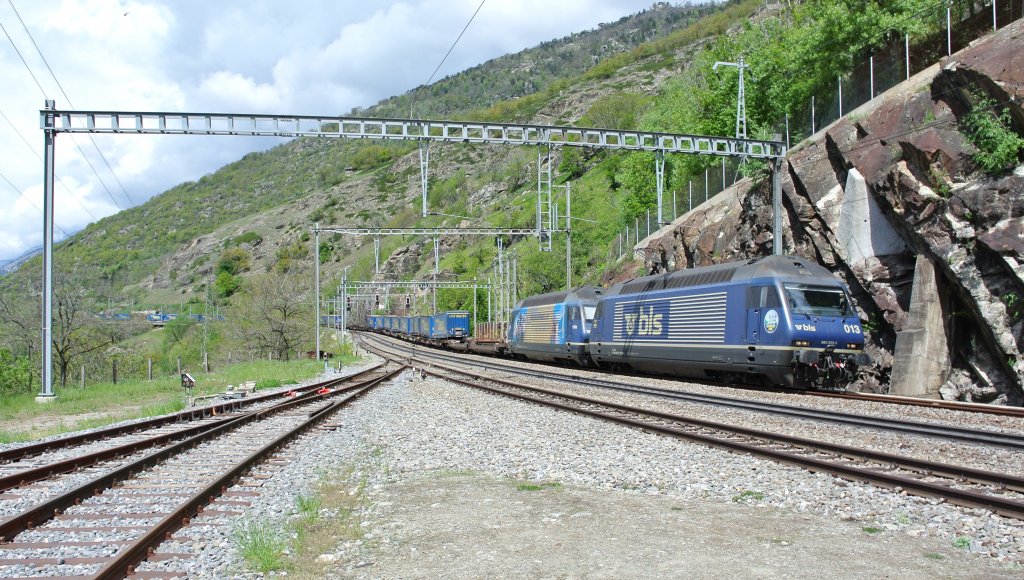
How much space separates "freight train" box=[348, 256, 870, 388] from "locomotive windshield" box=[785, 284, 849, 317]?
28mm

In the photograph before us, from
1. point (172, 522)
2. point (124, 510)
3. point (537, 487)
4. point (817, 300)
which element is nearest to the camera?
point (172, 522)

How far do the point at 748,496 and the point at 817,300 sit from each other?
13913 millimetres

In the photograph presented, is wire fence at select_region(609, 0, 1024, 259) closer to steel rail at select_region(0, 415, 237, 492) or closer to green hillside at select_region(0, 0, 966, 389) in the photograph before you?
green hillside at select_region(0, 0, 966, 389)

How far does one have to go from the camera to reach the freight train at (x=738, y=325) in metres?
20.5

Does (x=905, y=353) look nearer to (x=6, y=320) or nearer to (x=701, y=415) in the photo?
(x=701, y=415)

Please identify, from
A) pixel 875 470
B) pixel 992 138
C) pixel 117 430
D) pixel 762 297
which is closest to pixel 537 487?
pixel 875 470

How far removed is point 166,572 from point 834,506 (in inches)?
250

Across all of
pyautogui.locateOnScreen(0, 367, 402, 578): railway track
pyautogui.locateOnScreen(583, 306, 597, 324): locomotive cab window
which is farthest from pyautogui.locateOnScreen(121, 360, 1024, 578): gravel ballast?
pyautogui.locateOnScreen(583, 306, 597, 324): locomotive cab window

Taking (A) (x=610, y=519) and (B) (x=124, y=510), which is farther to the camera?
(B) (x=124, y=510)

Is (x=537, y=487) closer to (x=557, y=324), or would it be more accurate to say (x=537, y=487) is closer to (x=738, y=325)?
(x=738, y=325)

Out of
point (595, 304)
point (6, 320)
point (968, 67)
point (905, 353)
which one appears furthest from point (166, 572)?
point (6, 320)

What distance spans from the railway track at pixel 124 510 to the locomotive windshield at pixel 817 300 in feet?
45.3

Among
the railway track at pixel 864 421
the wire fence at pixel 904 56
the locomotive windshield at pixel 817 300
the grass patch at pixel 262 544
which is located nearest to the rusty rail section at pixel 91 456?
the grass patch at pixel 262 544

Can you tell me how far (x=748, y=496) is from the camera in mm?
8562
